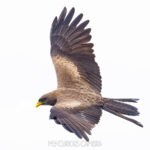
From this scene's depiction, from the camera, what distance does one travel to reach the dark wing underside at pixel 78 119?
10.8 meters

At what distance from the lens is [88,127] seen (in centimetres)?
1105

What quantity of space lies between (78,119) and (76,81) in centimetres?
247

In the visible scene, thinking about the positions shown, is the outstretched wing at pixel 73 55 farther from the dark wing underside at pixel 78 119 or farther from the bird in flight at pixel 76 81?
the dark wing underside at pixel 78 119

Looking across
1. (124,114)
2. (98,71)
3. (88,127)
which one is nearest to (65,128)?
(88,127)

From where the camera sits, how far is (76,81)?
45.1 ft

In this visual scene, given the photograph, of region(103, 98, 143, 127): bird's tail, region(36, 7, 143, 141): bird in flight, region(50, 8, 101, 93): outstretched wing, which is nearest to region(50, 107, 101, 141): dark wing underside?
region(36, 7, 143, 141): bird in flight

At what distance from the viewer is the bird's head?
13.6 m

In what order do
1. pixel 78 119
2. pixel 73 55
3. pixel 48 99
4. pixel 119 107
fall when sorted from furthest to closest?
pixel 73 55
pixel 48 99
pixel 119 107
pixel 78 119

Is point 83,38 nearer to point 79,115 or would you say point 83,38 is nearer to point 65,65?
point 65,65

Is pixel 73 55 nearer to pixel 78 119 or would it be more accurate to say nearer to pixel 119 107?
pixel 119 107

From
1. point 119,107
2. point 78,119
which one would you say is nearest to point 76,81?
point 119,107

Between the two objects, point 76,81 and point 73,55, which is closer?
point 76,81

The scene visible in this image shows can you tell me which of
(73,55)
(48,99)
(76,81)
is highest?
(73,55)

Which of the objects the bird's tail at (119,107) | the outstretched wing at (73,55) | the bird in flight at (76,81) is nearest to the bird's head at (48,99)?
the bird in flight at (76,81)
